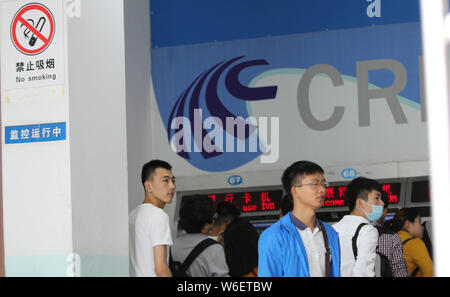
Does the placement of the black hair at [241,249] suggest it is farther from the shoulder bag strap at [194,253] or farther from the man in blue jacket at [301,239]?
→ the man in blue jacket at [301,239]

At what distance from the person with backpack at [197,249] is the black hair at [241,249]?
307 mm

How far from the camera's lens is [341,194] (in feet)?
26.3

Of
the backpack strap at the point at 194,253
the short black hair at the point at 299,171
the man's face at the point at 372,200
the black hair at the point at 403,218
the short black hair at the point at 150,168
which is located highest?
the short black hair at the point at 150,168

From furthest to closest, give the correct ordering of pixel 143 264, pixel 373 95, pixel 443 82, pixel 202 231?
pixel 373 95 < pixel 202 231 < pixel 143 264 < pixel 443 82

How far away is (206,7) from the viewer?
325 inches

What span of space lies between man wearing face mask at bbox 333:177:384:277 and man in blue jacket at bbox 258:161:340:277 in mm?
435

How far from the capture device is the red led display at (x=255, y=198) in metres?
8.18

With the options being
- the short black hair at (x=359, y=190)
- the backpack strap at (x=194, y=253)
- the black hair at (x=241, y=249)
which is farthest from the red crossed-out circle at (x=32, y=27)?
the short black hair at (x=359, y=190)
